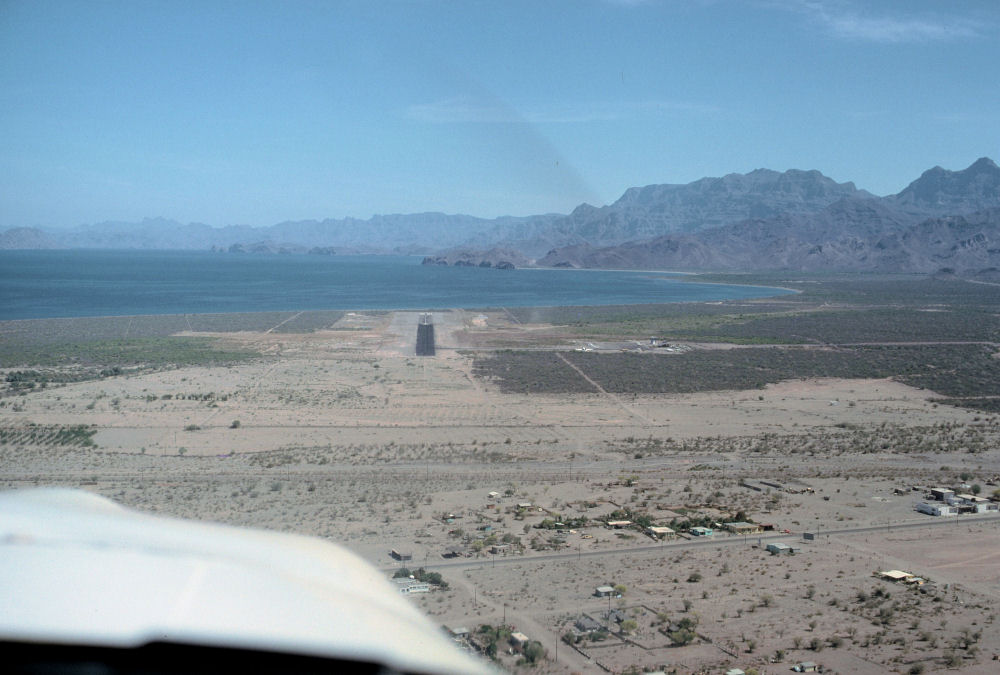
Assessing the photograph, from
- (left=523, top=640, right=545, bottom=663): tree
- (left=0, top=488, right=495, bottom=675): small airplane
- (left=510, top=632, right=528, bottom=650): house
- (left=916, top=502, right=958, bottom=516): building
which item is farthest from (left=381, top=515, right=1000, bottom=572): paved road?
(left=0, top=488, right=495, bottom=675): small airplane

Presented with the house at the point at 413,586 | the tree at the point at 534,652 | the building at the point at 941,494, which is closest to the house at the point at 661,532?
the house at the point at 413,586

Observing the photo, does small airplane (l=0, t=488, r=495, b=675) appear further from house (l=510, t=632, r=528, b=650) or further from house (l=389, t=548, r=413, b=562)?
house (l=389, t=548, r=413, b=562)

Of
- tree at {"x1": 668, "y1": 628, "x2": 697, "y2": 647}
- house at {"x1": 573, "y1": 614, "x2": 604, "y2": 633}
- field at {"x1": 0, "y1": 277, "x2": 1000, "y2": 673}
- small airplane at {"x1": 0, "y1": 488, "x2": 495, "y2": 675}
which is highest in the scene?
small airplane at {"x1": 0, "y1": 488, "x2": 495, "y2": 675}

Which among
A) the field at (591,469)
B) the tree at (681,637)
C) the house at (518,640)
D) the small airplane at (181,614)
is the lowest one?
the field at (591,469)

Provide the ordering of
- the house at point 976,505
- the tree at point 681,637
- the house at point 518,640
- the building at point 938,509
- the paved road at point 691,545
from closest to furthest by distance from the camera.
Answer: the house at point 518,640 < the tree at point 681,637 < the paved road at point 691,545 < the building at point 938,509 < the house at point 976,505

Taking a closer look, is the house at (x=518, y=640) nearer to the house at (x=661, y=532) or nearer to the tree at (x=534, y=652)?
the tree at (x=534, y=652)

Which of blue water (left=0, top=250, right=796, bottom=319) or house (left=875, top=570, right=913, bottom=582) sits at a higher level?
blue water (left=0, top=250, right=796, bottom=319)
